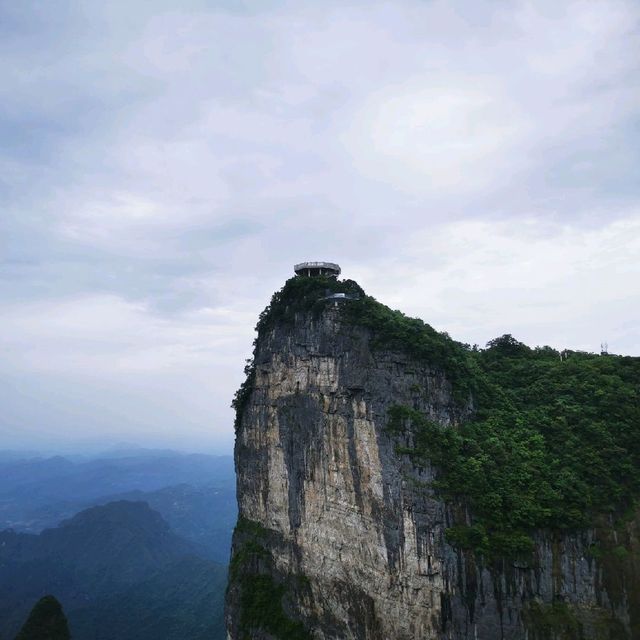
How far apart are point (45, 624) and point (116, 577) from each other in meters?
70.1

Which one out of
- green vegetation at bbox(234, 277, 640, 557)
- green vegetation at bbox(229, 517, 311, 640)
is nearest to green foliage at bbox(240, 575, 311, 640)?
green vegetation at bbox(229, 517, 311, 640)

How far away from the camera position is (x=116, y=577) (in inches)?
3740

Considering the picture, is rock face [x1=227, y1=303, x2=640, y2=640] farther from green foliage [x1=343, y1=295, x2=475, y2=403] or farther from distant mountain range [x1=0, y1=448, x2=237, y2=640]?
distant mountain range [x1=0, y1=448, x2=237, y2=640]

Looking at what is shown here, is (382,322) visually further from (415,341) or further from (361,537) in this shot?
(361,537)

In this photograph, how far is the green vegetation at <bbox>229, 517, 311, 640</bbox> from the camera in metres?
27.2

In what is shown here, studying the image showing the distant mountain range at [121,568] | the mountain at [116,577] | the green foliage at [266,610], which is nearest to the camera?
the green foliage at [266,610]

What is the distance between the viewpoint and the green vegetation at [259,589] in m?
27.2

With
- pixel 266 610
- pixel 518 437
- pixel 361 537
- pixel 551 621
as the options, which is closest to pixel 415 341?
pixel 518 437

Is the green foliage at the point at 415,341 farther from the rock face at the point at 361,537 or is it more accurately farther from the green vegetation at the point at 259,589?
the green vegetation at the point at 259,589

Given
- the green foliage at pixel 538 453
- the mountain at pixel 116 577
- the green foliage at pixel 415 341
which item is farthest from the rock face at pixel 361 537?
the mountain at pixel 116 577

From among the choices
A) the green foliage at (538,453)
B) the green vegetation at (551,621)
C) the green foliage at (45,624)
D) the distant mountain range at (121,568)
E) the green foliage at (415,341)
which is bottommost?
the distant mountain range at (121,568)

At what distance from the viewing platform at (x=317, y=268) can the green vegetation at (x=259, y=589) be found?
17.5 metres

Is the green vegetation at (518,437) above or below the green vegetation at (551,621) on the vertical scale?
above

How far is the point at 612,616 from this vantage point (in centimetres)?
1936
